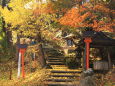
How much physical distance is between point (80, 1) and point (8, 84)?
29.3 feet

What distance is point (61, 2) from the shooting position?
15805 millimetres

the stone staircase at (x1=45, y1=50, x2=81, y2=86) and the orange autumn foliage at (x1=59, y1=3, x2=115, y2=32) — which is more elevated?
the orange autumn foliage at (x1=59, y1=3, x2=115, y2=32)

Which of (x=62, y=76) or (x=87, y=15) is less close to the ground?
(x=87, y=15)

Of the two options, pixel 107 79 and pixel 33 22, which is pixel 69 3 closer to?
pixel 33 22

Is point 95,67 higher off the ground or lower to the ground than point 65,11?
lower

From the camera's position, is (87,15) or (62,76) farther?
(62,76)

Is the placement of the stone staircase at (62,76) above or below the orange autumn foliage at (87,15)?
below

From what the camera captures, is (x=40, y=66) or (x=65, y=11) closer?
(x=65, y=11)

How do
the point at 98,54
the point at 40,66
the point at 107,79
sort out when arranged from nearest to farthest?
1. the point at 107,79
2. the point at 40,66
3. the point at 98,54

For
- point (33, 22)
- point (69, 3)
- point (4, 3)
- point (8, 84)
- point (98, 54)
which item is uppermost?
point (4, 3)

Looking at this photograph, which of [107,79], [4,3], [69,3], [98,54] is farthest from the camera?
[4,3]

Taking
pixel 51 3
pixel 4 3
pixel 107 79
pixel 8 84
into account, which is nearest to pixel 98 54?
pixel 107 79

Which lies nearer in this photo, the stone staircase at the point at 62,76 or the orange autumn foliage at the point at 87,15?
the stone staircase at the point at 62,76

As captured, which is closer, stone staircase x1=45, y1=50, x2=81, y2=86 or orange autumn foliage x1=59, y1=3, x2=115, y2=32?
stone staircase x1=45, y1=50, x2=81, y2=86
